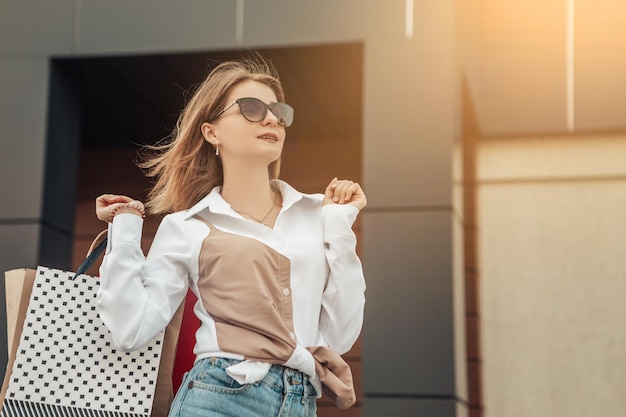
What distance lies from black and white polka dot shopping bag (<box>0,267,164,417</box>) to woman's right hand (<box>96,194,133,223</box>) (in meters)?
0.24

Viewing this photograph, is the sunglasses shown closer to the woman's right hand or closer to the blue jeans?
the woman's right hand

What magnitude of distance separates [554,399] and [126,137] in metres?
4.51

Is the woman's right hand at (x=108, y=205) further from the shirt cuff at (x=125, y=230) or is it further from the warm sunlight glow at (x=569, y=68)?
the warm sunlight glow at (x=569, y=68)

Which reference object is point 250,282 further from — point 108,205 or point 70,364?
point 70,364

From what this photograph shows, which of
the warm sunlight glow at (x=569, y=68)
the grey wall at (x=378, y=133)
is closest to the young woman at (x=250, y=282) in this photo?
the grey wall at (x=378, y=133)

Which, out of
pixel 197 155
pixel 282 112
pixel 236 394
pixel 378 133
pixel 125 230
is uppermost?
pixel 378 133

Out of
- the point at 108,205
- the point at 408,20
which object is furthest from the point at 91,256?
the point at 408,20

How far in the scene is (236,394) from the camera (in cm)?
273

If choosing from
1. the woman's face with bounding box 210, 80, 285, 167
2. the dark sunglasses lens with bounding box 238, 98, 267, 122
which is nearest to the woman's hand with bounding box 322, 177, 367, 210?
the woman's face with bounding box 210, 80, 285, 167

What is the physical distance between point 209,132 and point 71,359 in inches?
31.8

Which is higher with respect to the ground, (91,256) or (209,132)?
(209,132)

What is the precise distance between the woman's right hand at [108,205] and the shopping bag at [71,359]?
22 centimetres

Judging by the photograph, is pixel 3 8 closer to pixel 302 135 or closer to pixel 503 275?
pixel 302 135

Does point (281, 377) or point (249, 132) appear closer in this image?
point (281, 377)
